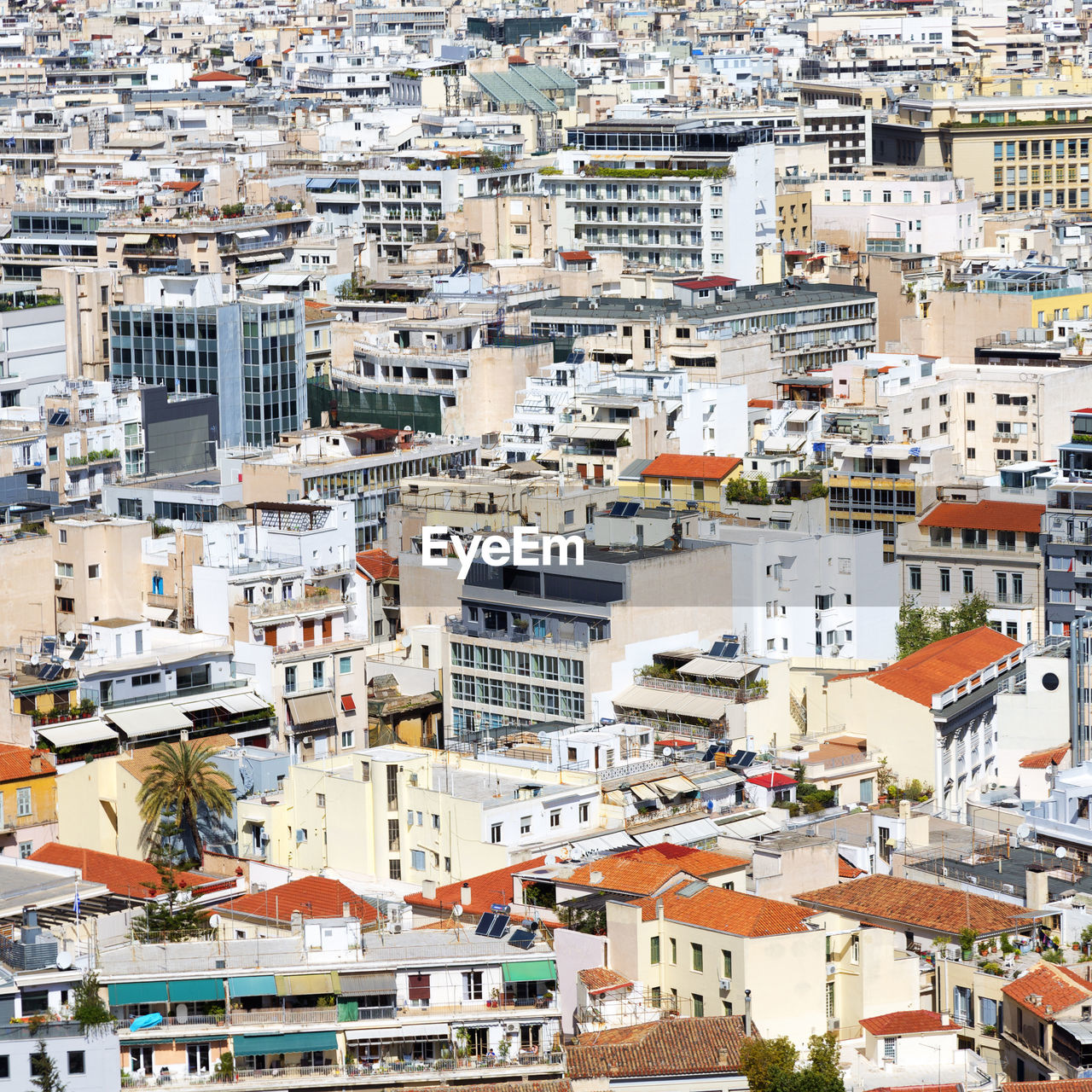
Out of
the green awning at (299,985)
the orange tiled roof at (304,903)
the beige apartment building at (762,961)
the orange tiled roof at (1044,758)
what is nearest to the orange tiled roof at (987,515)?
the orange tiled roof at (1044,758)

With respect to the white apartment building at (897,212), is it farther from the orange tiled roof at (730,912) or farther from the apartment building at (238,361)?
the orange tiled roof at (730,912)

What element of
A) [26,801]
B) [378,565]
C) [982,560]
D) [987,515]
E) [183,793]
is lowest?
[26,801]

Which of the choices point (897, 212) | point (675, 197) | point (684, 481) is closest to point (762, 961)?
point (684, 481)

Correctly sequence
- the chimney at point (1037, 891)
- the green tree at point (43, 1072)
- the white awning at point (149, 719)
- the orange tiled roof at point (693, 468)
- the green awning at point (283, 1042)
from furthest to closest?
the orange tiled roof at point (693, 468) → the white awning at point (149, 719) → the chimney at point (1037, 891) → the green awning at point (283, 1042) → the green tree at point (43, 1072)

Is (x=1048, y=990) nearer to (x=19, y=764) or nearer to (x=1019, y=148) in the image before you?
(x=19, y=764)

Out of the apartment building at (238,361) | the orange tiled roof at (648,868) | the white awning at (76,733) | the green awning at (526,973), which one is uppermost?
the apartment building at (238,361)

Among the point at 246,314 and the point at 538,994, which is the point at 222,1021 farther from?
the point at 246,314

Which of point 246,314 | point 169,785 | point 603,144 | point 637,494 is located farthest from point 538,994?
point 603,144
